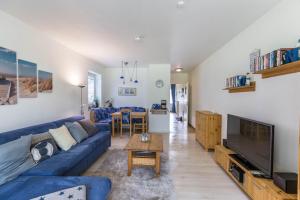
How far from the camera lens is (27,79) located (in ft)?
9.87

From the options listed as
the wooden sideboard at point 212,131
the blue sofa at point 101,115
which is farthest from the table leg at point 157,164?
the blue sofa at point 101,115

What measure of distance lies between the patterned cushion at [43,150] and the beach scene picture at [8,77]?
2.64ft

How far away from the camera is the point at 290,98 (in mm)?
1990

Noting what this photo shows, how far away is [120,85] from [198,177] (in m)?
5.44

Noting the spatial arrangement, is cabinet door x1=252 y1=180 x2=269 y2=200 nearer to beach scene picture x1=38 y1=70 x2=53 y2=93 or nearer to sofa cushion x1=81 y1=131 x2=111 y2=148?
sofa cushion x1=81 y1=131 x2=111 y2=148

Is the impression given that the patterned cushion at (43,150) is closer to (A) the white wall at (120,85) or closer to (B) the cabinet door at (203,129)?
(B) the cabinet door at (203,129)

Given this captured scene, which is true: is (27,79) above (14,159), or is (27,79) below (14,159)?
above

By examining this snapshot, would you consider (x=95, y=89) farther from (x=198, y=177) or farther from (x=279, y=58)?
(x=279, y=58)

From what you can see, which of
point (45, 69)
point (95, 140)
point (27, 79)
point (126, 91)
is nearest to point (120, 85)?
point (126, 91)

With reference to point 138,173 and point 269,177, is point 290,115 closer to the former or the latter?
point 269,177

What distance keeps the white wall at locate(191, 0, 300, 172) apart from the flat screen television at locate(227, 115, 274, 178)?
0.67 ft

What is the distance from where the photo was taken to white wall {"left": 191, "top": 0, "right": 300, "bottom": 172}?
197 centimetres

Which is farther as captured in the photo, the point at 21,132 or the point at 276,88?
the point at 21,132

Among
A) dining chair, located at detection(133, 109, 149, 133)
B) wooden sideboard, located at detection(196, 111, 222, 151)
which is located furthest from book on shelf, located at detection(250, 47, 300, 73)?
dining chair, located at detection(133, 109, 149, 133)
